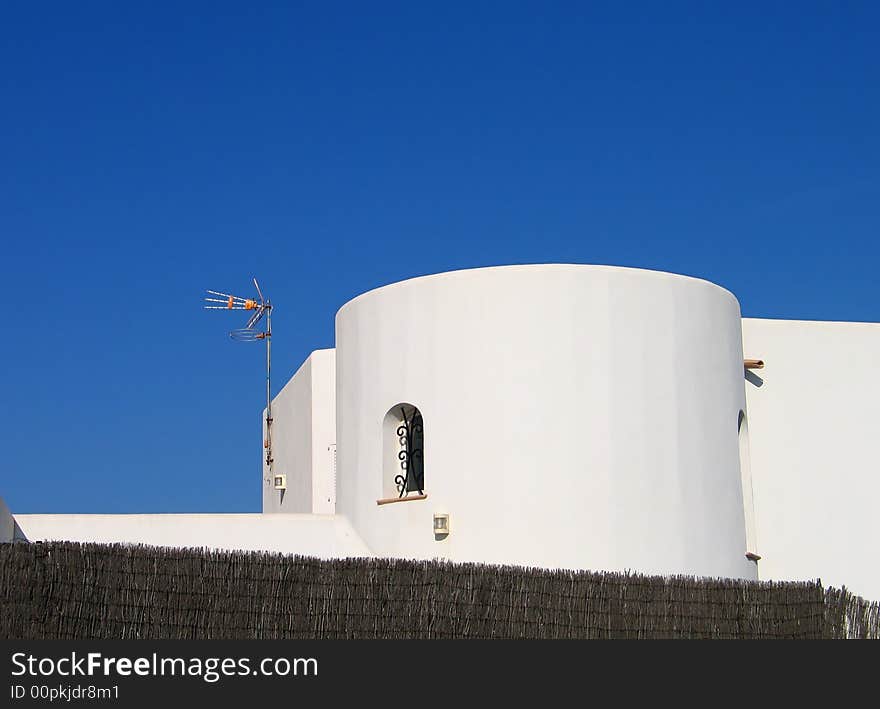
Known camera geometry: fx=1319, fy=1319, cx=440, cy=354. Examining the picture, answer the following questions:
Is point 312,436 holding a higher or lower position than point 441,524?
higher

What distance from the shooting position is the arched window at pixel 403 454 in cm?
1655

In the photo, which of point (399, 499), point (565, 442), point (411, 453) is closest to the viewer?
point (565, 442)

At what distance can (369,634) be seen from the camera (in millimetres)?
11508

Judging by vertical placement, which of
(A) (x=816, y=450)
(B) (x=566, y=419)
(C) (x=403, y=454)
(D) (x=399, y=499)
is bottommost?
(D) (x=399, y=499)

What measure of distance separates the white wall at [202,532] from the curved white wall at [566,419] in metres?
0.79

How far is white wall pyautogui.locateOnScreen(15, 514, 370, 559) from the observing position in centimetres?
1664

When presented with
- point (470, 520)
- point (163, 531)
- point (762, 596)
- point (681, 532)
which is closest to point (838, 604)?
point (762, 596)

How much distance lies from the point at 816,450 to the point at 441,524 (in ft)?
18.8

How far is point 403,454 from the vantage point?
16.7 metres

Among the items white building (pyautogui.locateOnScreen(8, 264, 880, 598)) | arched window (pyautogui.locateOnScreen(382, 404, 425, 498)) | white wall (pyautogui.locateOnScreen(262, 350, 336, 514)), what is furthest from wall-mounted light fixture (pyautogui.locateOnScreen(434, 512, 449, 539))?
white wall (pyautogui.locateOnScreen(262, 350, 336, 514))

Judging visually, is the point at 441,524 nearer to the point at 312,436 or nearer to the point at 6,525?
the point at 6,525

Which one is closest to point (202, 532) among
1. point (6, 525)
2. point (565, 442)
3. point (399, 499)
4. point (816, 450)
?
point (6, 525)

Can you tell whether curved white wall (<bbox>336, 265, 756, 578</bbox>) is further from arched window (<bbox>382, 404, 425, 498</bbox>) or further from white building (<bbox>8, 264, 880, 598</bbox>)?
arched window (<bbox>382, 404, 425, 498</bbox>)

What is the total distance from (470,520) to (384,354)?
2.44m
